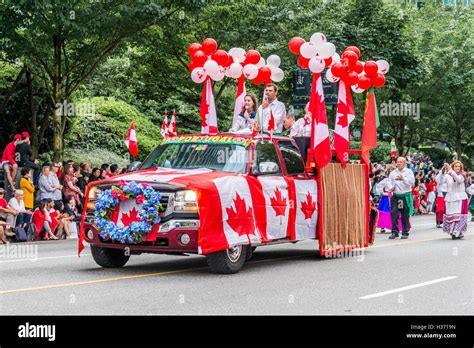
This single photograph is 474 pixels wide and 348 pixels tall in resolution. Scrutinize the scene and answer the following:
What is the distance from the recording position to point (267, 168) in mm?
13273

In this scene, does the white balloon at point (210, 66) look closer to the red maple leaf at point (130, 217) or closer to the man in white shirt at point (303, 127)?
the man in white shirt at point (303, 127)

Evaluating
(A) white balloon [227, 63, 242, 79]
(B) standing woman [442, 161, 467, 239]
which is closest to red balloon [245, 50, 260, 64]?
(A) white balloon [227, 63, 242, 79]

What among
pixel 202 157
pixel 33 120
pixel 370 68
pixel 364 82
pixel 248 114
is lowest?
pixel 202 157

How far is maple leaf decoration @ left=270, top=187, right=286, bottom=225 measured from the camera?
13570 millimetres

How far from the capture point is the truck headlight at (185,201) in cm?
1190

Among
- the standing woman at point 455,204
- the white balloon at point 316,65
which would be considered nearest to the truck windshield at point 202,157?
the white balloon at point 316,65

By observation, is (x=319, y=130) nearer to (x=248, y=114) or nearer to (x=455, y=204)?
(x=248, y=114)

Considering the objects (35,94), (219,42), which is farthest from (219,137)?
(35,94)

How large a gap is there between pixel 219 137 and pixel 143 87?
22.7 m

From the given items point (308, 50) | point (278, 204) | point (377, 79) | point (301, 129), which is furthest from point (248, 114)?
point (377, 79)

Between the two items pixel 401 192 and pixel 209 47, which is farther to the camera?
pixel 401 192

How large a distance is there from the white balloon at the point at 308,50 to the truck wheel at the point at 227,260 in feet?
14.0

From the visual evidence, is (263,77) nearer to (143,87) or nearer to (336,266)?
(336,266)

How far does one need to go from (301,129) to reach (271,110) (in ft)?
3.32
